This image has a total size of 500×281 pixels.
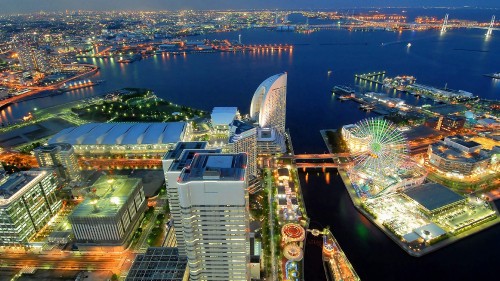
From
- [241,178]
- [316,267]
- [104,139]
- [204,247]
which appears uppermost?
[241,178]

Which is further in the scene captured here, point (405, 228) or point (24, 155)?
point (24, 155)

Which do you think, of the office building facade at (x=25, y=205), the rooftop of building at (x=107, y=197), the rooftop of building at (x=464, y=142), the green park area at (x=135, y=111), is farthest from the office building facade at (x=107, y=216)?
the rooftop of building at (x=464, y=142)

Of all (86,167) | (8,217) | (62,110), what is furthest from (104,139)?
(62,110)

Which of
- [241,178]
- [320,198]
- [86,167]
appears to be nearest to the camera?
[241,178]

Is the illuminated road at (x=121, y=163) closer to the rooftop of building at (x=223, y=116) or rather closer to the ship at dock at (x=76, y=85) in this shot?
the rooftop of building at (x=223, y=116)

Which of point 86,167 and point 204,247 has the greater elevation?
point 204,247

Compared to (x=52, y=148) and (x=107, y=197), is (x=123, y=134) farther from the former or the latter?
(x=107, y=197)

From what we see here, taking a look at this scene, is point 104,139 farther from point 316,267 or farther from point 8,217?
point 316,267

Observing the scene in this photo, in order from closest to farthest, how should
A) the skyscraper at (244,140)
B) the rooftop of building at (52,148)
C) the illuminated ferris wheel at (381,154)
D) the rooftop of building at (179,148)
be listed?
1. the rooftop of building at (179,148)
2. the skyscraper at (244,140)
3. the illuminated ferris wheel at (381,154)
4. the rooftop of building at (52,148)
